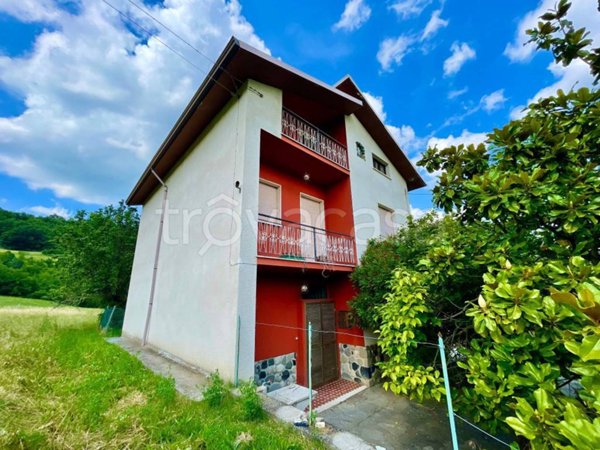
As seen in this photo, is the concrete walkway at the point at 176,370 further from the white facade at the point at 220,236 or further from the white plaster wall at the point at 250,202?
the white plaster wall at the point at 250,202

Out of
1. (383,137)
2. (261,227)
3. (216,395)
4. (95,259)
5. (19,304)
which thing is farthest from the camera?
(19,304)

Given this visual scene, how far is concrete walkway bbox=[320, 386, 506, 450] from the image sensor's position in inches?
179

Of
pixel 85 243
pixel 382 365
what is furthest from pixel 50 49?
pixel 382 365

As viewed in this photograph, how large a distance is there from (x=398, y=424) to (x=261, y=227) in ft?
18.0

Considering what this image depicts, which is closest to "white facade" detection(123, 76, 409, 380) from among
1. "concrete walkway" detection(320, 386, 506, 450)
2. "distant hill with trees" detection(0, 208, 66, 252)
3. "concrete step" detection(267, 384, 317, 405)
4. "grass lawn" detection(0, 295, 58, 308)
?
"concrete step" detection(267, 384, 317, 405)

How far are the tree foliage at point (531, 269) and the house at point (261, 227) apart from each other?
11.0ft

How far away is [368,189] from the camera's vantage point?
959 centimetres

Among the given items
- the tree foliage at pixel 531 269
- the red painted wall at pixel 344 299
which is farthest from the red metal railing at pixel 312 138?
the tree foliage at pixel 531 269

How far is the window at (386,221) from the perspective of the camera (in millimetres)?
10066

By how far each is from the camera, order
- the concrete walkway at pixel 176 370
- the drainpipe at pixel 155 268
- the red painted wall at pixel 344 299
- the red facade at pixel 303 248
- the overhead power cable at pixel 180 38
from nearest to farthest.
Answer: the concrete walkway at pixel 176 370 < the overhead power cable at pixel 180 38 < the red facade at pixel 303 248 < the red painted wall at pixel 344 299 < the drainpipe at pixel 155 268

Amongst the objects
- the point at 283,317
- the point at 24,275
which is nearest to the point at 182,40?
the point at 283,317

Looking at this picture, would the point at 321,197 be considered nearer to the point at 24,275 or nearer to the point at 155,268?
the point at 155,268

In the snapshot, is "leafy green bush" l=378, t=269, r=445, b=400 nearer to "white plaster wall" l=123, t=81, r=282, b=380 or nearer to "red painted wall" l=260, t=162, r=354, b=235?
"white plaster wall" l=123, t=81, r=282, b=380

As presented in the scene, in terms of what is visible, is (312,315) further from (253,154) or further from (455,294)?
(253,154)
